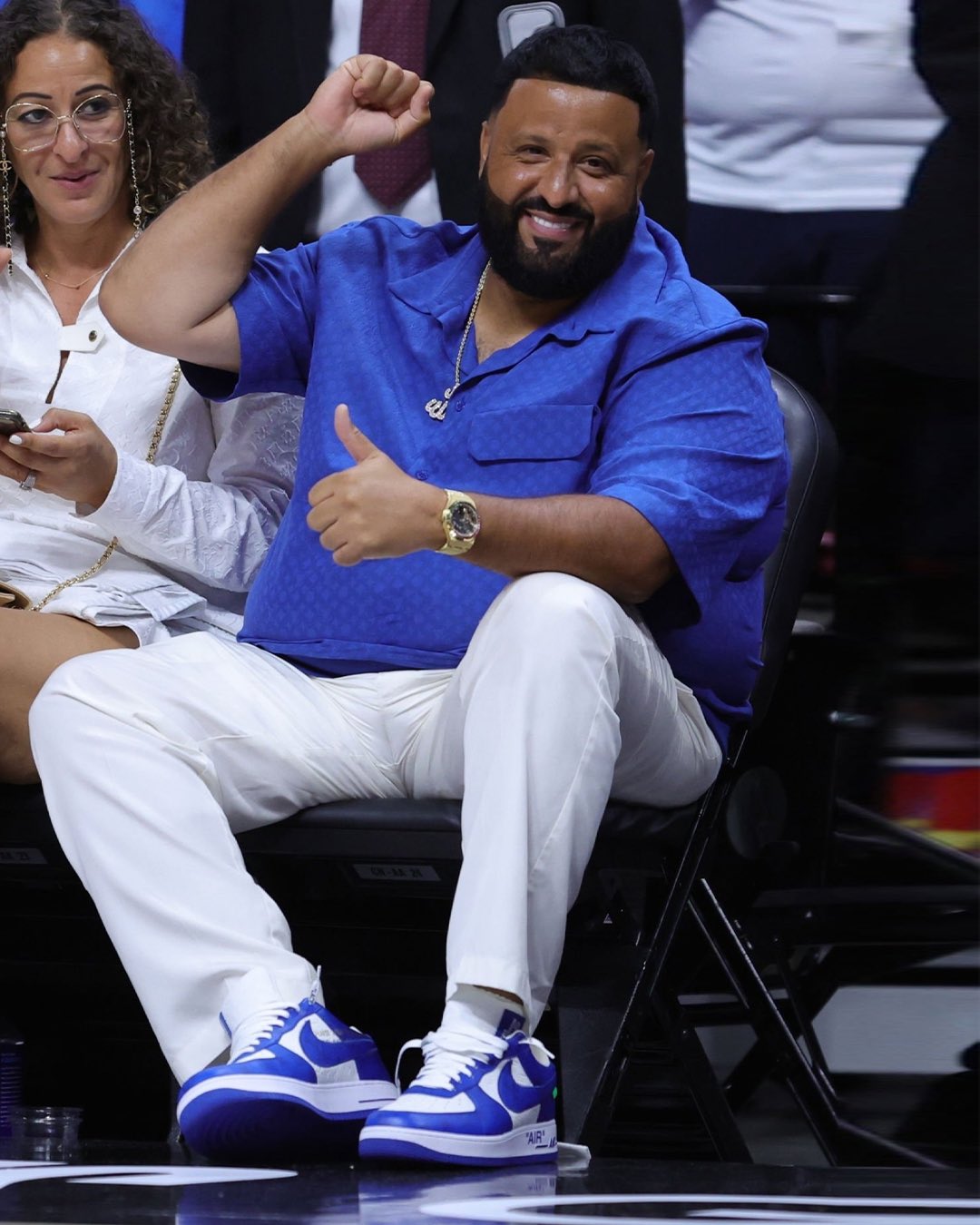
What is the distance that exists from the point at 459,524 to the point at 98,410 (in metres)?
0.87

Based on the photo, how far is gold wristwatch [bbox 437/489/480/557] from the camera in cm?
174

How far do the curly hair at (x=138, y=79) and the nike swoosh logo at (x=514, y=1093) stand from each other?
1464 mm

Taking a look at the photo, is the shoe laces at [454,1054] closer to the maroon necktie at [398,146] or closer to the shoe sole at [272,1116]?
the shoe sole at [272,1116]

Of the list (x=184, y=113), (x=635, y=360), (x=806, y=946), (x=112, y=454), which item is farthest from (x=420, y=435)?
(x=806, y=946)

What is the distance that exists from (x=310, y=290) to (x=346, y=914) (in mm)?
789

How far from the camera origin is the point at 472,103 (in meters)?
2.88

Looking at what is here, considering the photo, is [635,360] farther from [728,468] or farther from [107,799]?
[107,799]

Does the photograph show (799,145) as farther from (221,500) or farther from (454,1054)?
(454,1054)

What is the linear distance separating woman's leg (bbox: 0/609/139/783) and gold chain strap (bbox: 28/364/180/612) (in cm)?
6

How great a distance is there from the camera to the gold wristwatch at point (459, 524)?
5.71ft

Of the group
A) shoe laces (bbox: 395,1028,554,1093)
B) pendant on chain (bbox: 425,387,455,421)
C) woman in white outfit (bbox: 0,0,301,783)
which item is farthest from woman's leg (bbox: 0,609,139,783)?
shoe laces (bbox: 395,1028,554,1093)

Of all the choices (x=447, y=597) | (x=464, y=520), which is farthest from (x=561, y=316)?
(x=464, y=520)

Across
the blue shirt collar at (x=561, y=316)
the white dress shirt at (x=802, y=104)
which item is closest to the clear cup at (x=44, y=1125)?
the blue shirt collar at (x=561, y=316)

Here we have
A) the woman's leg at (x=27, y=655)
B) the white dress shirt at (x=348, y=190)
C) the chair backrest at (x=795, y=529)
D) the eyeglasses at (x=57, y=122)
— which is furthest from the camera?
the white dress shirt at (x=348, y=190)
